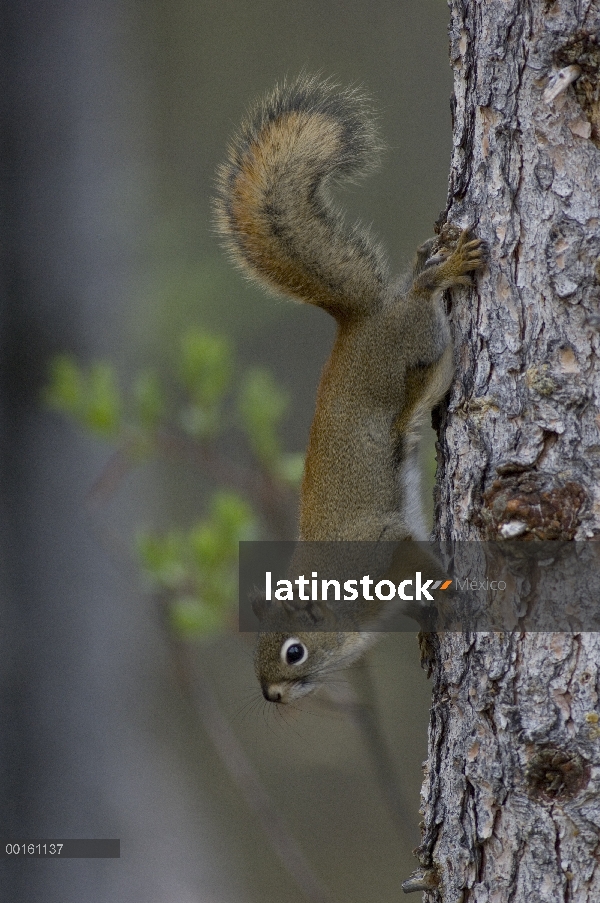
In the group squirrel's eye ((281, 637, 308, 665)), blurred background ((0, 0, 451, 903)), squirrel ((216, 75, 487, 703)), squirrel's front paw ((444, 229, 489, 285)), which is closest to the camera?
squirrel's front paw ((444, 229, 489, 285))

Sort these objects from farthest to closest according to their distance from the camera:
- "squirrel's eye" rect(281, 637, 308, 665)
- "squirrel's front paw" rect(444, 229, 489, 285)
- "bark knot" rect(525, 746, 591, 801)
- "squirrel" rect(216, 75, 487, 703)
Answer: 1. "squirrel's eye" rect(281, 637, 308, 665)
2. "squirrel" rect(216, 75, 487, 703)
3. "squirrel's front paw" rect(444, 229, 489, 285)
4. "bark knot" rect(525, 746, 591, 801)

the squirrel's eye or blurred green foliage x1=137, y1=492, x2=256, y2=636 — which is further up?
blurred green foliage x1=137, y1=492, x2=256, y2=636

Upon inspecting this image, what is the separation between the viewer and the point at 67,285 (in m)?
2.87

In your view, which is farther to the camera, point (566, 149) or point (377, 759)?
point (377, 759)

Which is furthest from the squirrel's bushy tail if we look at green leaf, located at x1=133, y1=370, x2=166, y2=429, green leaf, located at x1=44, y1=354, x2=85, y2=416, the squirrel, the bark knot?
the bark knot

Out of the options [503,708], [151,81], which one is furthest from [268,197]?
[151,81]

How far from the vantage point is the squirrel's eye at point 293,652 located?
7.11 feet

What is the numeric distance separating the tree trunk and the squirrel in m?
0.36

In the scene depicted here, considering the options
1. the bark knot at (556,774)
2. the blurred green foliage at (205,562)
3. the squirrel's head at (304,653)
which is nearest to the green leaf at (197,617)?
the blurred green foliage at (205,562)

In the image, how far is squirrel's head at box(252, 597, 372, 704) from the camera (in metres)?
2.20

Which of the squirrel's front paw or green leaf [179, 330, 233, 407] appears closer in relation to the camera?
the squirrel's front paw

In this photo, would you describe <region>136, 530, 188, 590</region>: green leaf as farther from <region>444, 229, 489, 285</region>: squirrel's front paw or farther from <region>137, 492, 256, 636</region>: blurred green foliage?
<region>444, 229, 489, 285</region>: squirrel's front paw

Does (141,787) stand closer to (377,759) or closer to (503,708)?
(377,759)

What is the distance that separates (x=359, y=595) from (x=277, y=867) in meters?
2.19
